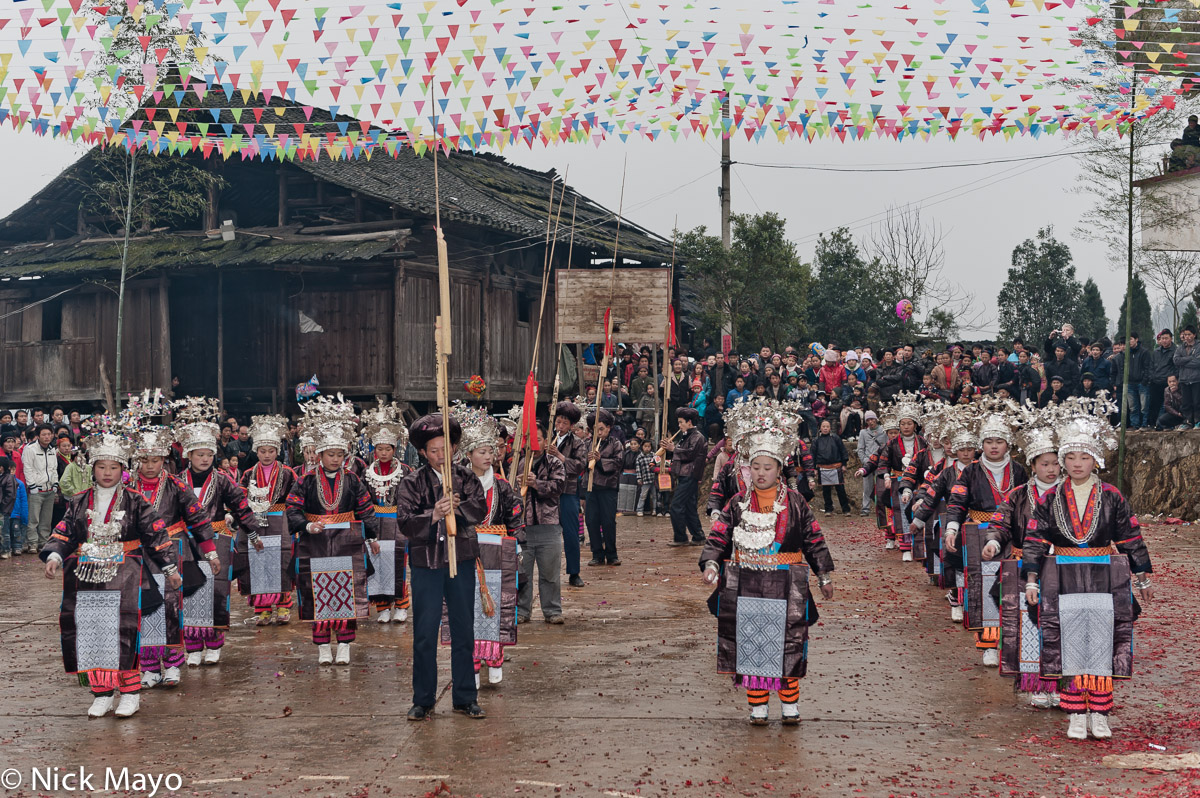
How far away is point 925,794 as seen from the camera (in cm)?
539

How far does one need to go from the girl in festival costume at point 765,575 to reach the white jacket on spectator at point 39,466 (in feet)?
43.0

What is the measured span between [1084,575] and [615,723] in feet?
9.42

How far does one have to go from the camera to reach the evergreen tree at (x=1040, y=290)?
37.6 metres

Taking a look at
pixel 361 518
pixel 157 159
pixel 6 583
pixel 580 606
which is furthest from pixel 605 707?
pixel 157 159

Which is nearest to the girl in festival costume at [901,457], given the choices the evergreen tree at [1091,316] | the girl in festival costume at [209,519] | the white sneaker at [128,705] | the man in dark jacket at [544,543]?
the man in dark jacket at [544,543]

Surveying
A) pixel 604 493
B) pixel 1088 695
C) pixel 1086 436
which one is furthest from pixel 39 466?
pixel 1088 695

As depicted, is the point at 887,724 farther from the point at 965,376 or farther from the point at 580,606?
the point at 965,376

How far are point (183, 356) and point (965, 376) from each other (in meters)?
16.7

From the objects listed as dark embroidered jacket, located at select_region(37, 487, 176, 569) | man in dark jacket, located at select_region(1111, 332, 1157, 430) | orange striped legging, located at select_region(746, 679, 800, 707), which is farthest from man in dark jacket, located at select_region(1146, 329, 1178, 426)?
dark embroidered jacket, located at select_region(37, 487, 176, 569)

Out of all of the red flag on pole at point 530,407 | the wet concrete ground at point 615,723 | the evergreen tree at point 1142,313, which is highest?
the evergreen tree at point 1142,313

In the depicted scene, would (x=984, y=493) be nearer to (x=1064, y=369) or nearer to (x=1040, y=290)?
(x=1064, y=369)

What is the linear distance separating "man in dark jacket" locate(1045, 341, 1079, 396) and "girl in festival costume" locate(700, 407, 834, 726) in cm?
1210

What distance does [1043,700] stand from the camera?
7211 mm

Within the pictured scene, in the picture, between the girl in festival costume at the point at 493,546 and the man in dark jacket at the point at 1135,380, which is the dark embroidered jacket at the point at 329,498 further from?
the man in dark jacket at the point at 1135,380
